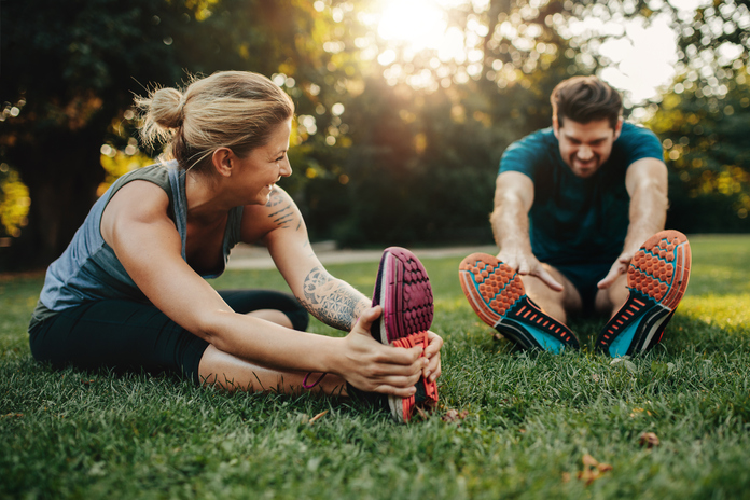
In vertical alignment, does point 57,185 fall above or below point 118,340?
above

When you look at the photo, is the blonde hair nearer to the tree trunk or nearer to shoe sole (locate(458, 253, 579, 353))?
shoe sole (locate(458, 253, 579, 353))

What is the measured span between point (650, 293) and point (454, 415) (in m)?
1.09

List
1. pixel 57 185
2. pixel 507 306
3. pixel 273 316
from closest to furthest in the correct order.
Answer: pixel 507 306
pixel 273 316
pixel 57 185

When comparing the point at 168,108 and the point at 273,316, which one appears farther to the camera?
the point at 273,316

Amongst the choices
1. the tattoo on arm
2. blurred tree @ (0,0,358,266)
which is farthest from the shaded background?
the tattoo on arm

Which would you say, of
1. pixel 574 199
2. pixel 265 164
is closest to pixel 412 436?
pixel 265 164

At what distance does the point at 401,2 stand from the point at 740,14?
8954 millimetres

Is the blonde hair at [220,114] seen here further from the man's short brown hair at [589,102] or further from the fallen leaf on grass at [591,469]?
the man's short brown hair at [589,102]

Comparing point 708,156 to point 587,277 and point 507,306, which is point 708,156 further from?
point 507,306

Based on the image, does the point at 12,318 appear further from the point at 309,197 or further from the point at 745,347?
the point at 309,197

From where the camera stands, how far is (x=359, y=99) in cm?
2170

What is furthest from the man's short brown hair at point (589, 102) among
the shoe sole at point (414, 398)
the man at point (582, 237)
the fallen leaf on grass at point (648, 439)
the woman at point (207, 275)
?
the fallen leaf on grass at point (648, 439)

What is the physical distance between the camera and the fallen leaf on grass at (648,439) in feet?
4.55

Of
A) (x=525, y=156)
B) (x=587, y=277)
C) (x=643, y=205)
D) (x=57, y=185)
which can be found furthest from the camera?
(x=57, y=185)
